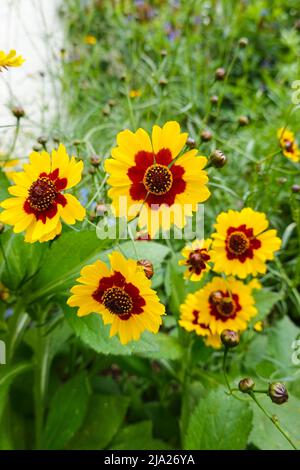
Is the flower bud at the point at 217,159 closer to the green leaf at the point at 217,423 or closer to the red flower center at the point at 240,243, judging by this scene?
the red flower center at the point at 240,243

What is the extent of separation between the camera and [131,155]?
1.73 ft

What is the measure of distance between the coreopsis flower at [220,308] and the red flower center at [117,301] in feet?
0.72

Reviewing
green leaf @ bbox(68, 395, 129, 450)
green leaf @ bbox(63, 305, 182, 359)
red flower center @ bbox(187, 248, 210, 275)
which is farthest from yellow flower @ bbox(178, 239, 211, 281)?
green leaf @ bbox(68, 395, 129, 450)

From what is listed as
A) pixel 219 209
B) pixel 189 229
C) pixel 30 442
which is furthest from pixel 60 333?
pixel 219 209

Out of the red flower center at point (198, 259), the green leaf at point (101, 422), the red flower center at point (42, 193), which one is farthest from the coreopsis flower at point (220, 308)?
the red flower center at point (42, 193)

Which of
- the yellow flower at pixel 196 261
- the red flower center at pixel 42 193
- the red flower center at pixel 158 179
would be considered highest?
the red flower center at pixel 158 179

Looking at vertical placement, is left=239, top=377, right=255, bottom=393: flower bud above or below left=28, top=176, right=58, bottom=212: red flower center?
below

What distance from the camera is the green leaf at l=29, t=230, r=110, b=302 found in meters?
0.67

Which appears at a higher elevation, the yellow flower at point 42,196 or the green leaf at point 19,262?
the yellow flower at point 42,196

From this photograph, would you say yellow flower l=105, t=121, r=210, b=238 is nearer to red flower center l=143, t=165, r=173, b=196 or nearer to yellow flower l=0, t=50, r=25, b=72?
red flower center l=143, t=165, r=173, b=196

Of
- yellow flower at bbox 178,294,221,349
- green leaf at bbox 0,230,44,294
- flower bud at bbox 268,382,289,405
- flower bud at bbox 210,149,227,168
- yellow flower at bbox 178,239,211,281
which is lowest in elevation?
yellow flower at bbox 178,294,221,349

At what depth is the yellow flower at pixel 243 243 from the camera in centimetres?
69

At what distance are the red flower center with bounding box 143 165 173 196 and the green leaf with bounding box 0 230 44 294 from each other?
236mm
